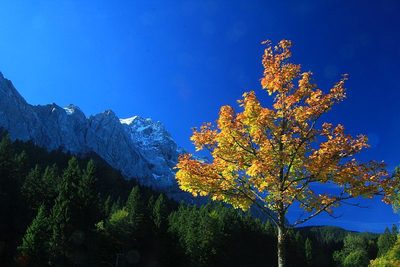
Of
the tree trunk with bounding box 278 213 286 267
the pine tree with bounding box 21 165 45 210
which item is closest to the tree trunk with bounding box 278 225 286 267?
the tree trunk with bounding box 278 213 286 267

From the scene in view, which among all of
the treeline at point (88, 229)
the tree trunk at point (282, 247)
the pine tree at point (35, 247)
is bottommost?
the tree trunk at point (282, 247)

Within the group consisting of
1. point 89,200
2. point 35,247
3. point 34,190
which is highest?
point 34,190

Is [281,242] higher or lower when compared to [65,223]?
lower

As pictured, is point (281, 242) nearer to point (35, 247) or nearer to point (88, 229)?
point (35, 247)

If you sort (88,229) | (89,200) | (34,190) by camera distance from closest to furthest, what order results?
(88,229)
(89,200)
(34,190)

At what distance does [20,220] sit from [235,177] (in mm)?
69576

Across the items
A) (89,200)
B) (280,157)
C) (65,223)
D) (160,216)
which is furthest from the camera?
(160,216)

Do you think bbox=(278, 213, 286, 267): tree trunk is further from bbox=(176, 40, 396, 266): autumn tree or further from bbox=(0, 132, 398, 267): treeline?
bbox=(0, 132, 398, 267): treeline

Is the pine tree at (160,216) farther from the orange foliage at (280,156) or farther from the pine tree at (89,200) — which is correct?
the orange foliage at (280,156)

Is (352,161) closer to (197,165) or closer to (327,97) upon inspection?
(327,97)

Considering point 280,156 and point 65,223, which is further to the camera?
point 65,223

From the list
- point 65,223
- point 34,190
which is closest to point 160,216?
point 34,190

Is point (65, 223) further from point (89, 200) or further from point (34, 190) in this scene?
point (34, 190)

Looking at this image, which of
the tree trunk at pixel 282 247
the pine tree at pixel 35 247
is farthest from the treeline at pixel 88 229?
the tree trunk at pixel 282 247
